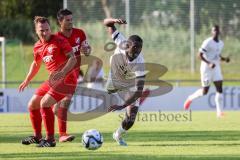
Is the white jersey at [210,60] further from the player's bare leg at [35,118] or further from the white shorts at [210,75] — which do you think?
the player's bare leg at [35,118]

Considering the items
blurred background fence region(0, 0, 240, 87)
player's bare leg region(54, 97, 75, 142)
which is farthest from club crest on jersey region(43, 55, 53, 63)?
blurred background fence region(0, 0, 240, 87)

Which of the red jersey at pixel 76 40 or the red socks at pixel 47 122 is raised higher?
the red jersey at pixel 76 40

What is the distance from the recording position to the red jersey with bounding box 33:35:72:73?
13.2 m

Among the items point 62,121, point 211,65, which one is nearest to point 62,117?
point 62,121

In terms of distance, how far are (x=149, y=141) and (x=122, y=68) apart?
1438 millimetres

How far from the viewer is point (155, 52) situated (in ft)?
104

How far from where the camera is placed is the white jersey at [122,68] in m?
13.3

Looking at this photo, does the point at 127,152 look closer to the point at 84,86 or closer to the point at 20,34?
the point at 84,86

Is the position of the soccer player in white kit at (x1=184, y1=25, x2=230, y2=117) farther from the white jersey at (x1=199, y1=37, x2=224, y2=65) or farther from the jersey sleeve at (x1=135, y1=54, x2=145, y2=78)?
the jersey sleeve at (x1=135, y1=54, x2=145, y2=78)

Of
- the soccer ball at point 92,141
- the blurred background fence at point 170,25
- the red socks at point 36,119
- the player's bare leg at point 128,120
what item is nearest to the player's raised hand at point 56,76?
the red socks at point 36,119

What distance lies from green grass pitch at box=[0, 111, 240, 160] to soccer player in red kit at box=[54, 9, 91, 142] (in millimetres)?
355

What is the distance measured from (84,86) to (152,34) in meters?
5.28

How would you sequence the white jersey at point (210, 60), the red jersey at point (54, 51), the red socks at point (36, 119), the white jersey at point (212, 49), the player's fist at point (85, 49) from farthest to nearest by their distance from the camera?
1. the white jersey at point (212, 49)
2. the white jersey at point (210, 60)
3. the player's fist at point (85, 49)
4. the red socks at point (36, 119)
5. the red jersey at point (54, 51)

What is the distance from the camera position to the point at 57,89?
44.1 feet
